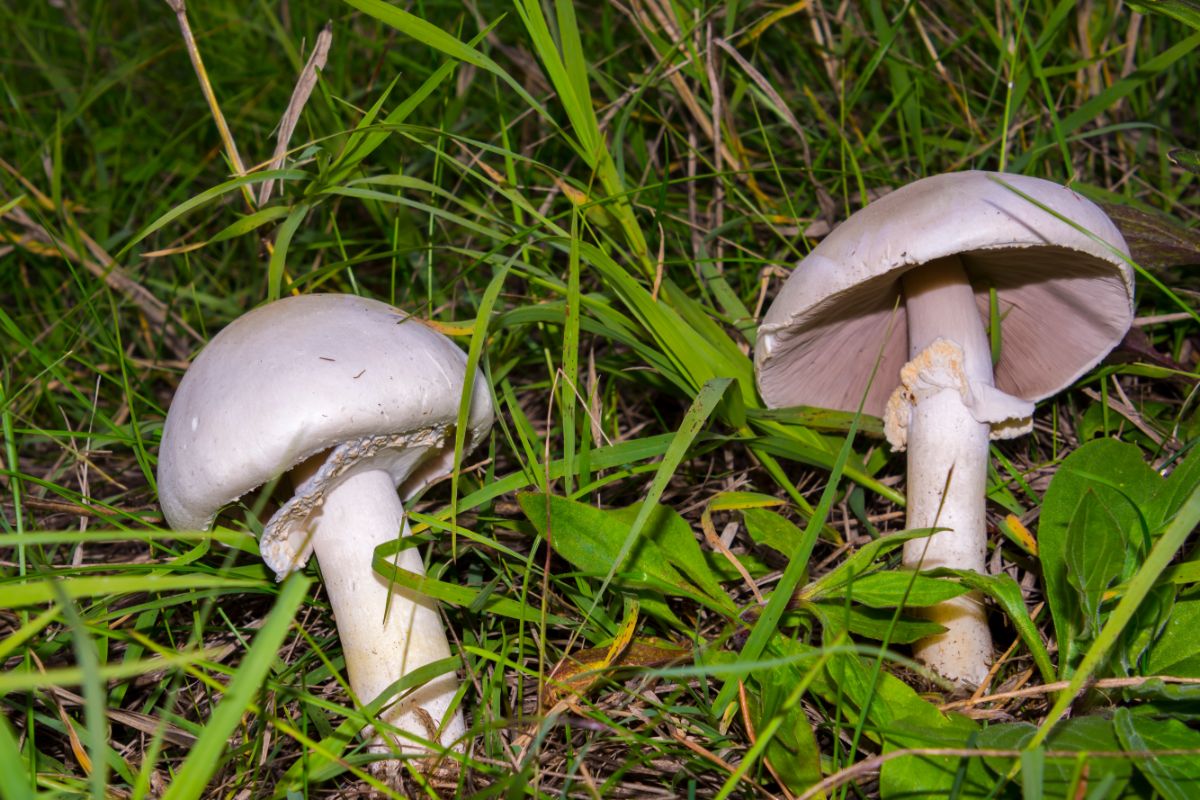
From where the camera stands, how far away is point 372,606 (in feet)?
6.49

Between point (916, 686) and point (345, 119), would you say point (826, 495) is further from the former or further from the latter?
point (345, 119)

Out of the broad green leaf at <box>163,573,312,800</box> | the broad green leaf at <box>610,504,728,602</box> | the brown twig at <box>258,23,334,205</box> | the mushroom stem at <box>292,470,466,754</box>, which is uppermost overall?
the brown twig at <box>258,23,334,205</box>

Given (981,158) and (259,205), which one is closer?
(259,205)

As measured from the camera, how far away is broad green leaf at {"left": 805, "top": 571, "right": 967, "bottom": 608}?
1.72 metres

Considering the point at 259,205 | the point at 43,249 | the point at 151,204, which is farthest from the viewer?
the point at 151,204

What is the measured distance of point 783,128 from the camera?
326 cm

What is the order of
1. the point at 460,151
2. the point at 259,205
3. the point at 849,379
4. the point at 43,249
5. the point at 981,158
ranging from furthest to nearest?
the point at 43,249 < the point at 460,151 < the point at 981,158 < the point at 849,379 < the point at 259,205

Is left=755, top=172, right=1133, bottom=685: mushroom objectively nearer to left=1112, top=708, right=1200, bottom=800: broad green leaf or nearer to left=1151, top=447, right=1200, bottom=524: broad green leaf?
left=1151, top=447, right=1200, bottom=524: broad green leaf

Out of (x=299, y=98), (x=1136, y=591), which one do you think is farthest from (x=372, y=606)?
(x=1136, y=591)

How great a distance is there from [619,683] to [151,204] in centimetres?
320

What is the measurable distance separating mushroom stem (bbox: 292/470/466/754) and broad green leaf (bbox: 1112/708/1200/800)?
48.8 inches

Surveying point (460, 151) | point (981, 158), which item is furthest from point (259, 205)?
point (981, 158)

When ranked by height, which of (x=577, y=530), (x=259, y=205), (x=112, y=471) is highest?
(x=259, y=205)

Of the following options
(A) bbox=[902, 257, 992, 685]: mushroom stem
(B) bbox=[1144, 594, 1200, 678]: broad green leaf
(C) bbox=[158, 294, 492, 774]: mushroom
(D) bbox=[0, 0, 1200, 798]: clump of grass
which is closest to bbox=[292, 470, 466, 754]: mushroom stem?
(C) bbox=[158, 294, 492, 774]: mushroom
